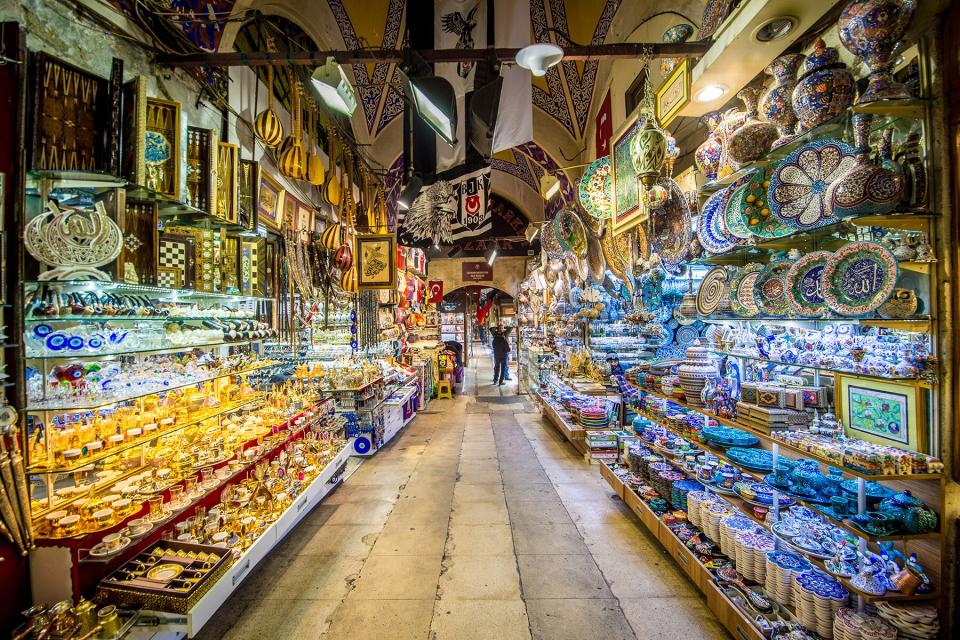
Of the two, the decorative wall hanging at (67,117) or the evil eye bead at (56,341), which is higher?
the decorative wall hanging at (67,117)

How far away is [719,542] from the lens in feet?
9.30

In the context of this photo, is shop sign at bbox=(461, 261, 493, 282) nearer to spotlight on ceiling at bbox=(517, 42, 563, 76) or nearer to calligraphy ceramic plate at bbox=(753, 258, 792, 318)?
spotlight on ceiling at bbox=(517, 42, 563, 76)

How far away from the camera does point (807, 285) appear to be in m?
2.17

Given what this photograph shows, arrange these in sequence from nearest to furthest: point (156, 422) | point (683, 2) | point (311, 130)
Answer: point (156, 422)
point (683, 2)
point (311, 130)

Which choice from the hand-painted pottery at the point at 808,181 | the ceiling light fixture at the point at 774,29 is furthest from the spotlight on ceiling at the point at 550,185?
the hand-painted pottery at the point at 808,181

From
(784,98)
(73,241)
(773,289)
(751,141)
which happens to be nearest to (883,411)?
(773,289)

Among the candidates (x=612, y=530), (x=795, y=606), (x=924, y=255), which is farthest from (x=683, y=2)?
(x=612, y=530)

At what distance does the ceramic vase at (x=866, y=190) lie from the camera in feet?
5.49

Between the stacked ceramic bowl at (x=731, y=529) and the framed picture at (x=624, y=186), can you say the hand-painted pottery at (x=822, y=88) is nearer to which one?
the framed picture at (x=624, y=186)

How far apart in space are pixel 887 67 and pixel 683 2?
2.70m

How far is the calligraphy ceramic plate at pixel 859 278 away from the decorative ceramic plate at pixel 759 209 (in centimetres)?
43

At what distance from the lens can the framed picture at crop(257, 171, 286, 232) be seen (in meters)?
4.40

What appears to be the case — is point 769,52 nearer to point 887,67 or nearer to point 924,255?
point 887,67

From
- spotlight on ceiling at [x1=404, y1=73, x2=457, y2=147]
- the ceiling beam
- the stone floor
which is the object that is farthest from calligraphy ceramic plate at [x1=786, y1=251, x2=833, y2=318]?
spotlight on ceiling at [x1=404, y1=73, x2=457, y2=147]
